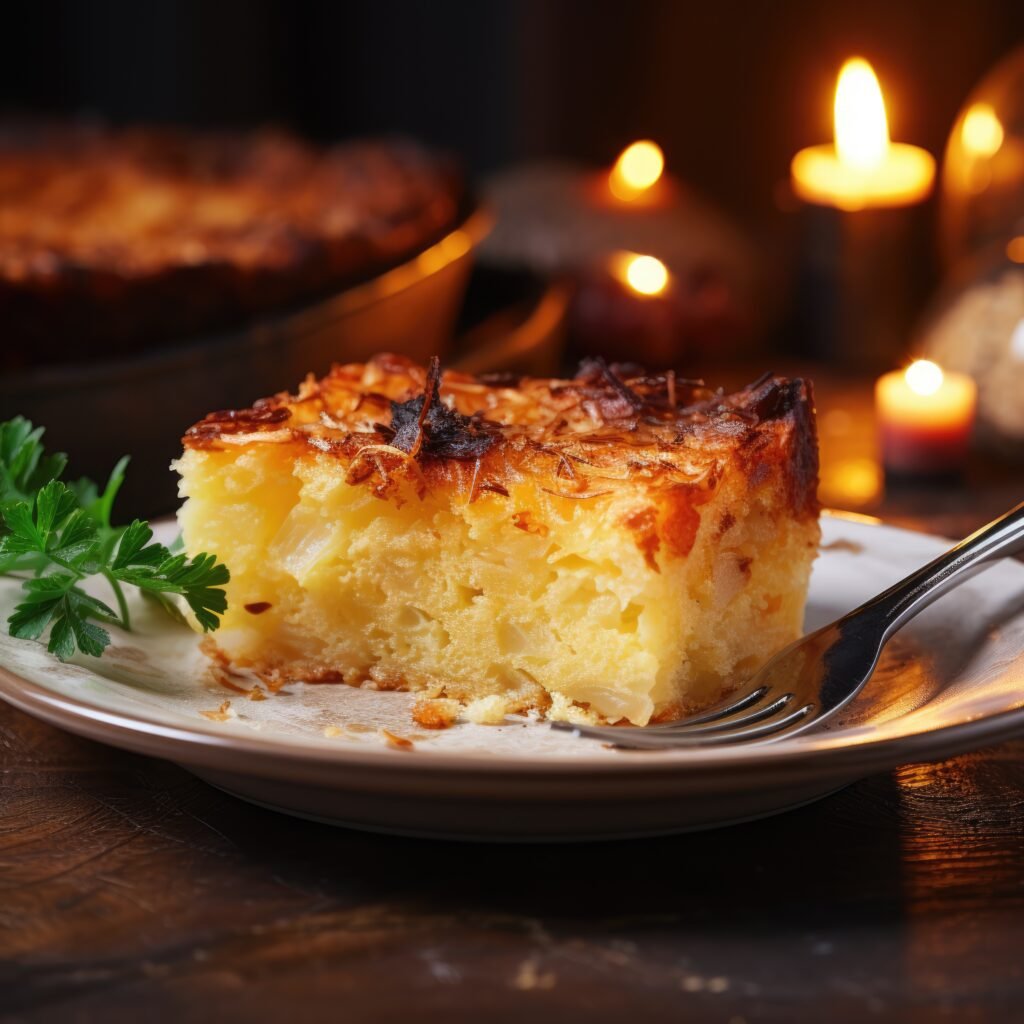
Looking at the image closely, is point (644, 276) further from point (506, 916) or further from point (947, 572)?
point (506, 916)

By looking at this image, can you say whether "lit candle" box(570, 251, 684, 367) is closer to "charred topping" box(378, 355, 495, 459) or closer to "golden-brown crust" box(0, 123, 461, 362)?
"golden-brown crust" box(0, 123, 461, 362)

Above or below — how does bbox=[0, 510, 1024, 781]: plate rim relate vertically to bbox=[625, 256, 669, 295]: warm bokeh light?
below

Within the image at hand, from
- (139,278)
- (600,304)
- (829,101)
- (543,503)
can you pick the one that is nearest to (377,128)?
(829,101)

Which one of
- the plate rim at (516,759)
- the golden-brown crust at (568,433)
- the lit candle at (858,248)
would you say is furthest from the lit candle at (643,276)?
the plate rim at (516,759)

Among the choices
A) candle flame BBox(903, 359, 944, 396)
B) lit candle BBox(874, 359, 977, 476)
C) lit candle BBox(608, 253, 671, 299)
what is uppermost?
lit candle BBox(608, 253, 671, 299)

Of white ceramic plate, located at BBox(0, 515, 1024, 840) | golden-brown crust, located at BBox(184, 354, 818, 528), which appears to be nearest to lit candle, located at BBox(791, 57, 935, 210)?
golden-brown crust, located at BBox(184, 354, 818, 528)

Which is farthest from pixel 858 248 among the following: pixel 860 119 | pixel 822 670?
pixel 822 670

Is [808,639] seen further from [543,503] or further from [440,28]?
[440,28]
